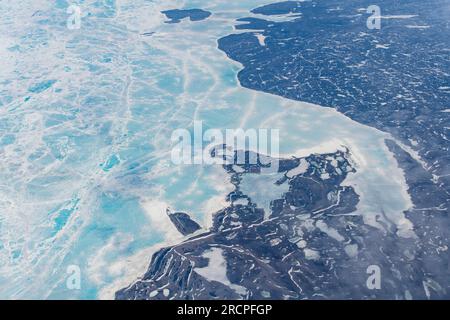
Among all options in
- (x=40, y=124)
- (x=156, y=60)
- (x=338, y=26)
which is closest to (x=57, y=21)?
(x=156, y=60)

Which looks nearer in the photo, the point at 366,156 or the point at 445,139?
the point at 366,156

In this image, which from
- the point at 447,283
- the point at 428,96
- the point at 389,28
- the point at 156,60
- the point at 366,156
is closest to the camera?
the point at 447,283

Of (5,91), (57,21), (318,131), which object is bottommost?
(318,131)

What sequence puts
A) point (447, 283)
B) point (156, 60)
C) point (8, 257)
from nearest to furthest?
point (447, 283) → point (8, 257) → point (156, 60)

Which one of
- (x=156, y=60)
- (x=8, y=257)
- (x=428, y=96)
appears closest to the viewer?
(x=8, y=257)

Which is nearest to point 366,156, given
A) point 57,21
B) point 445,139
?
point 445,139

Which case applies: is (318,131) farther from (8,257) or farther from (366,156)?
(8,257)

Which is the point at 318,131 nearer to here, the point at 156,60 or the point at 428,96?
Result: the point at 428,96

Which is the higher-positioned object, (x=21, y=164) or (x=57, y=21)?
(x=57, y=21)

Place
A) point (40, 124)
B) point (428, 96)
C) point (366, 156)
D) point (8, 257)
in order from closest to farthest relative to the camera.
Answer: point (8, 257), point (366, 156), point (40, 124), point (428, 96)
